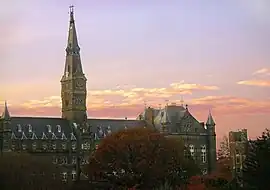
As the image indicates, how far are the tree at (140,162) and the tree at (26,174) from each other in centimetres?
645

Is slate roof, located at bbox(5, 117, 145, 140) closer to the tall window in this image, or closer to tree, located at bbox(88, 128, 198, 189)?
the tall window

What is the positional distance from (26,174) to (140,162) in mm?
15409

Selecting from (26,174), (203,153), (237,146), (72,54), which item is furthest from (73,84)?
(26,174)

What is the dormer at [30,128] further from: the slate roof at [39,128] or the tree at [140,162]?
the tree at [140,162]

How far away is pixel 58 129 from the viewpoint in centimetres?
10844

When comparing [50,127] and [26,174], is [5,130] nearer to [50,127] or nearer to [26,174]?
[50,127]

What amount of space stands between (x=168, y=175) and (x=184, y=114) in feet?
116

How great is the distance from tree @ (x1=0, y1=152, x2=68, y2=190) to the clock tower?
32890mm

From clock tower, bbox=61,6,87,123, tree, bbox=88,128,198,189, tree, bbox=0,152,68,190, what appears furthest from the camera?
clock tower, bbox=61,6,87,123

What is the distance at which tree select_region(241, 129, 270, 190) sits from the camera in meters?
42.4

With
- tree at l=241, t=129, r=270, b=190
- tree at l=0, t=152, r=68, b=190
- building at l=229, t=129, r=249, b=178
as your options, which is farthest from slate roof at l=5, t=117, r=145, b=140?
tree at l=241, t=129, r=270, b=190

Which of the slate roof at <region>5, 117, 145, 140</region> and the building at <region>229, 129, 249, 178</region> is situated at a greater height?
the slate roof at <region>5, 117, 145, 140</region>

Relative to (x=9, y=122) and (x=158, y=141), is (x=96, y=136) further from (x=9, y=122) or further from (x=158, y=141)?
(x=158, y=141)

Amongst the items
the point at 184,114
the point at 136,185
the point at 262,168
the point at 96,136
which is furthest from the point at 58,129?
the point at 262,168
